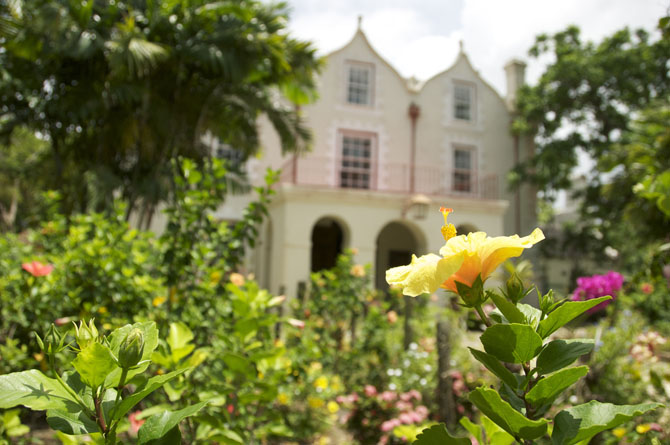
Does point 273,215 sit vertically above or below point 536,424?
above

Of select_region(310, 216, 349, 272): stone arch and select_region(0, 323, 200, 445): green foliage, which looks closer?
select_region(0, 323, 200, 445): green foliage

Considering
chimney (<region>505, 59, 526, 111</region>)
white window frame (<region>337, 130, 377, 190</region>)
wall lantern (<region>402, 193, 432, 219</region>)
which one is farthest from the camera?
chimney (<region>505, 59, 526, 111</region>)

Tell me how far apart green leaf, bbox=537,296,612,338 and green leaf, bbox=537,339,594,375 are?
25 millimetres

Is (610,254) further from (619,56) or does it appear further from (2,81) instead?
(2,81)

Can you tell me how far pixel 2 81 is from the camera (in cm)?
771

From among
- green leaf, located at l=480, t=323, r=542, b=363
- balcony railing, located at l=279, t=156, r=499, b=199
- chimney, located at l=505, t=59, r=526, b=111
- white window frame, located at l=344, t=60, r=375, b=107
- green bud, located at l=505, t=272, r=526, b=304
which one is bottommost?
green leaf, located at l=480, t=323, r=542, b=363

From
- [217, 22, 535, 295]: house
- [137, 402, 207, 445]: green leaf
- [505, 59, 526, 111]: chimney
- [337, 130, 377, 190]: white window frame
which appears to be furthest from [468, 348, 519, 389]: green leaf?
[505, 59, 526, 111]: chimney

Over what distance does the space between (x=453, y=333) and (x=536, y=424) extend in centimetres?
481

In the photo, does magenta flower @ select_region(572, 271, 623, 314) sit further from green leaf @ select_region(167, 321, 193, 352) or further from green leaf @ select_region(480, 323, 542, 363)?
green leaf @ select_region(480, 323, 542, 363)

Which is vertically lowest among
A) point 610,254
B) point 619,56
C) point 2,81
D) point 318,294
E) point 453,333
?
point 453,333

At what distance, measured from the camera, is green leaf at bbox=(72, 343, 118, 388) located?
62cm

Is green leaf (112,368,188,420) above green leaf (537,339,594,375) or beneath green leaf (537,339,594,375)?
beneath

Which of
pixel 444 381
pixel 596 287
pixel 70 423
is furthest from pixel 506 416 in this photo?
pixel 444 381

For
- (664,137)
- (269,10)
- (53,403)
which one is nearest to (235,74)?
(269,10)
